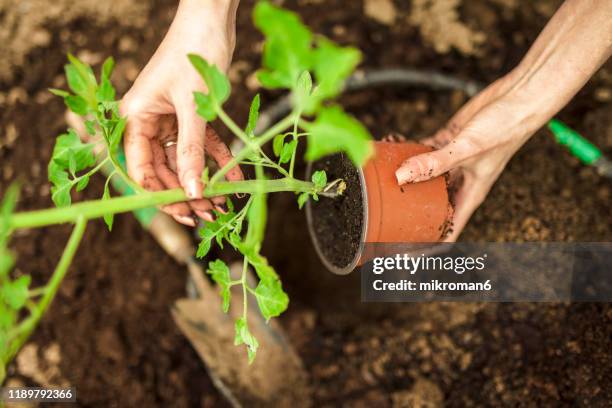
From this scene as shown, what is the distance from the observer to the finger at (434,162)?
0.96 m

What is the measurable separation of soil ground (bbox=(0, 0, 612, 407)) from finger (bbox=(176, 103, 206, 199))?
73cm

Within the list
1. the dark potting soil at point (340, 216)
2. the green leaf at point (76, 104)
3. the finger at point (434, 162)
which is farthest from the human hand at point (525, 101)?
the green leaf at point (76, 104)

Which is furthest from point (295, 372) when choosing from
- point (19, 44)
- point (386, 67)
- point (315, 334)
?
point (19, 44)

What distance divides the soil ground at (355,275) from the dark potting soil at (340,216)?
0.40 meters

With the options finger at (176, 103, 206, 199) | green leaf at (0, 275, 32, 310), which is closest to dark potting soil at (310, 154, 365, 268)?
finger at (176, 103, 206, 199)

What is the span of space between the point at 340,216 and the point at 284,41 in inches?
26.4

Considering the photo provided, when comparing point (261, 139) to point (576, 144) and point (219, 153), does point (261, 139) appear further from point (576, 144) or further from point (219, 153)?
point (576, 144)

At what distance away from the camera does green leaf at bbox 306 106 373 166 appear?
0.49 metres

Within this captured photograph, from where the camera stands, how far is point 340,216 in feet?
3.80

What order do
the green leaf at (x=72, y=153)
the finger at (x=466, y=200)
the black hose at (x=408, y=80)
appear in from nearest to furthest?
the green leaf at (x=72, y=153) < the finger at (x=466, y=200) < the black hose at (x=408, y=80)

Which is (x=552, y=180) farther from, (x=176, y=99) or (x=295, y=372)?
(x=176, y=99)

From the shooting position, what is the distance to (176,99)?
0.97 meters

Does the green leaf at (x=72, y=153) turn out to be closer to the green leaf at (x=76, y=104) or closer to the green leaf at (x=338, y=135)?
the green leaf at (x=76, y=104)

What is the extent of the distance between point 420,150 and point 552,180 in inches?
24.7
